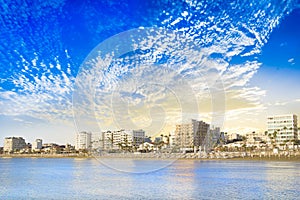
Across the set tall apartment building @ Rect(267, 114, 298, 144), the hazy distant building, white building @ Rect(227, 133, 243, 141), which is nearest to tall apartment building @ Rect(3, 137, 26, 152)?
the hazy distant building

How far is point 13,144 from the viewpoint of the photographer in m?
173

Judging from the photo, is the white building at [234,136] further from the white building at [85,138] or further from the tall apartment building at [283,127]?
the white building at [85,138]

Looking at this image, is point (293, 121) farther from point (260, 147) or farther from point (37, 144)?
point (37, 144)

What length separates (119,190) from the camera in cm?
2292

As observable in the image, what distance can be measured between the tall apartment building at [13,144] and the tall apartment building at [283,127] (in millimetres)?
120577

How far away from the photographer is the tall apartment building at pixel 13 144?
172 metres

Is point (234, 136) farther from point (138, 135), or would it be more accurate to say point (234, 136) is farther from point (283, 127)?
point (138, 135)

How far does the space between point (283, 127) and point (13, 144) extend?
126 meters

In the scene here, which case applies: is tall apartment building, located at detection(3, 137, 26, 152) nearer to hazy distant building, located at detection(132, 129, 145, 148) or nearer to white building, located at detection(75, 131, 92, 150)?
white building, located at detection(75, 131, 92, 150)

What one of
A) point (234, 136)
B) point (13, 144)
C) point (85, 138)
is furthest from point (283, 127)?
point (13, 144)

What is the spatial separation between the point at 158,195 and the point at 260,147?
72610 millimetres

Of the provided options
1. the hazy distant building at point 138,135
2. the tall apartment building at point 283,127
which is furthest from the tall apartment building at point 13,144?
the tall apartment building at point 283,127

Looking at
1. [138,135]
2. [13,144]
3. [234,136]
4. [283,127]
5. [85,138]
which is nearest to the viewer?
[138,135]

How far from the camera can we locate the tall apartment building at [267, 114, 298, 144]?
95.1m
